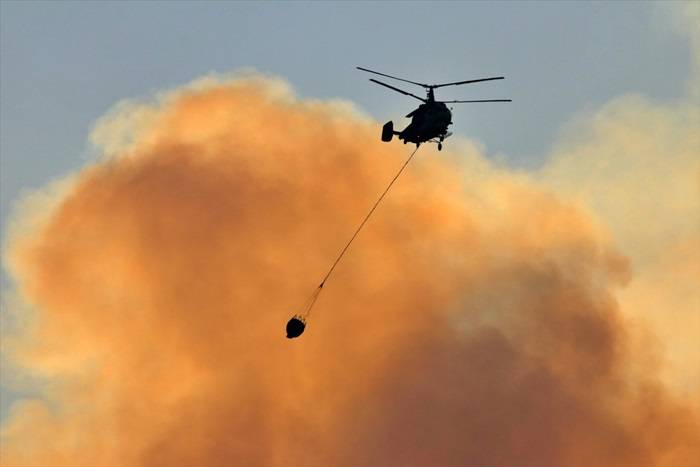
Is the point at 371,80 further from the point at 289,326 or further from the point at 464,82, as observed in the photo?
the point at 289,326

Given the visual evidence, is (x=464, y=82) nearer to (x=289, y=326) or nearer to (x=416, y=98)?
(x=416, y=98)

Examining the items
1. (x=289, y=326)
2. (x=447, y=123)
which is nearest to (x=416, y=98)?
(x=447, y=123)

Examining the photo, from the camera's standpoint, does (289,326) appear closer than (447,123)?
Yes

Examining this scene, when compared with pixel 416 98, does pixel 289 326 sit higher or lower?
lower

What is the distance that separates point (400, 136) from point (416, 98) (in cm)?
535

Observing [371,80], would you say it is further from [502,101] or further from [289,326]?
[289,326]

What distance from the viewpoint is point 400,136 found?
136125 millimetres

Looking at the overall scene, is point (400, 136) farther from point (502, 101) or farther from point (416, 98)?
point (502, 101)

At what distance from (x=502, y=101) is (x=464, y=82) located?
531 centimetres

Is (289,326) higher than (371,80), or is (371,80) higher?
(371,80)

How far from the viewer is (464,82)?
13188cm

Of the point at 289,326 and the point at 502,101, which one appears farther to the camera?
the point at 502,101

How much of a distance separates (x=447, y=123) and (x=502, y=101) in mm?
7182

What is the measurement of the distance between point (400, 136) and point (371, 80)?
8.95 meters
